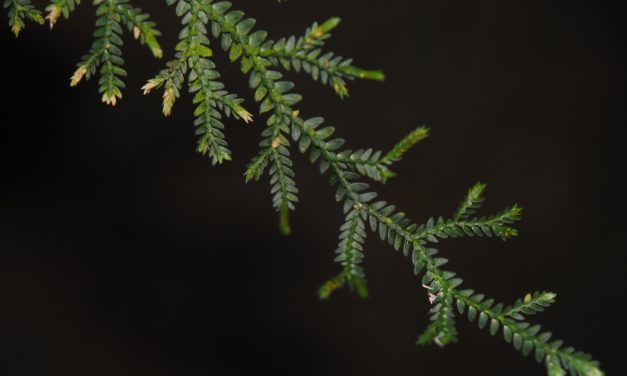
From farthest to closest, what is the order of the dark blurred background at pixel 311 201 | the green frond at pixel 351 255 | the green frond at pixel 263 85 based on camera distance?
the dark blurred background at pixel 311 201 → the green frond at pixel 263 85 → the green frond at pixel 351 255

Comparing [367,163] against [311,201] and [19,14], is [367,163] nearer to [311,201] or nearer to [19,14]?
[19,14]

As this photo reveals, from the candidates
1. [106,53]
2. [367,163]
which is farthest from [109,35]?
[367,163]

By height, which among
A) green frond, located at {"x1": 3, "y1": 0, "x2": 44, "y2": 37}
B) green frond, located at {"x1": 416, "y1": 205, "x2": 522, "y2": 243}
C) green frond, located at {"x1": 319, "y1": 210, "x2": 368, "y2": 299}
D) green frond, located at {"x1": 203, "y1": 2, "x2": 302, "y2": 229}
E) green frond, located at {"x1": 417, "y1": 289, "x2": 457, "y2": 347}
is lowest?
green frond, located at {"x1": 417, "y1": 289, "x2": 457, "y2": 347}

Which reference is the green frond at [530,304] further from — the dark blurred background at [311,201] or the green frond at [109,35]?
the dark blurred background at [311,201]

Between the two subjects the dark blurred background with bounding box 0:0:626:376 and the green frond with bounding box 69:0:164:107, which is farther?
the dark blurred background with bounding box 0:0:626:376

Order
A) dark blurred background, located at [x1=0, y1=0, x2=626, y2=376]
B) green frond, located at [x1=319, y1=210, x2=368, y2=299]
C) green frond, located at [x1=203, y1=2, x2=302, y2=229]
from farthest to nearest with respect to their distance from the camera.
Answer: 1. dark blurred background, located at [x1=0, y1=0, x2=626, y2=376]
2. green frond, located at [x1=203, y1=2, x2=302, y2=229]
3. green frond, located at [x1=319, y1=210, x2=368, y2=299]

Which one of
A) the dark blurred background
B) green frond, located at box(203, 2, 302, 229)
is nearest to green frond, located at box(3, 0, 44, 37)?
green frond, located at box(203, 2, 302, 229)

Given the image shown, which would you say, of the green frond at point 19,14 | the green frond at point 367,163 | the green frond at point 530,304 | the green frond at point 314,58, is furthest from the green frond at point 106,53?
the green frond at point 530,304

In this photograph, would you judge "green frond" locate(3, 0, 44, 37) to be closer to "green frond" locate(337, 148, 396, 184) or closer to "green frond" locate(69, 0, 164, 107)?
"green frond" locate(69, 0, 164, 107)

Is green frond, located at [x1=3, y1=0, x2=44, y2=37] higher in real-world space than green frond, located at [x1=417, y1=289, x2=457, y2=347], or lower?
higher
